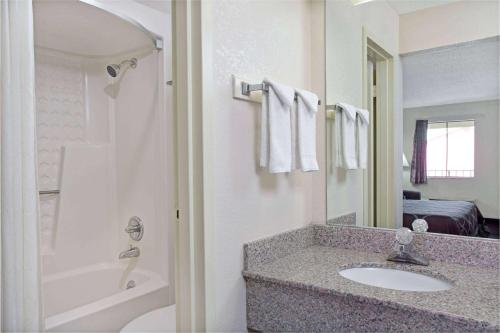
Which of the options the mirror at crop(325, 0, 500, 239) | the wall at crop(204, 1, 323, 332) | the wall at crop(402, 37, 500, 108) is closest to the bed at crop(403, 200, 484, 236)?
the mirror at crop(325, 0, 500, 239)

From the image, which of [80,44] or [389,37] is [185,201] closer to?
[389,37]

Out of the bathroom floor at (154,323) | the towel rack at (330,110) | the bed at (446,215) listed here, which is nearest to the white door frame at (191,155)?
the bathroom floor at (154,323)

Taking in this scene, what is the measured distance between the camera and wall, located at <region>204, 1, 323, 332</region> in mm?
1250

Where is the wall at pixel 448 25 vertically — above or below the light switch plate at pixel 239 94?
above

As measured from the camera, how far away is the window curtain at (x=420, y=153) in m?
1.54

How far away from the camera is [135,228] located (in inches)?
101

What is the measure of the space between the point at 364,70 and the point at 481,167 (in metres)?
0.68

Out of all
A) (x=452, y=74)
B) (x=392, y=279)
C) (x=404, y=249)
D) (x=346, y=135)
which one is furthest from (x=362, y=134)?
(x=392, y=279)

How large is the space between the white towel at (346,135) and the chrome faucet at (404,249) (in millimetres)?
404

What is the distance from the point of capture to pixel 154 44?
7.55ft

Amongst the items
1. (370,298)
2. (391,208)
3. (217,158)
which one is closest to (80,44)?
(217,158)

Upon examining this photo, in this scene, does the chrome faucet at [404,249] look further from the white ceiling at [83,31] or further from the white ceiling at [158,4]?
the white ceiling at [158,4]

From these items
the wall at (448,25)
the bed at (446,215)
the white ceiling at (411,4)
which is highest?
the white ceiling at (411,4)

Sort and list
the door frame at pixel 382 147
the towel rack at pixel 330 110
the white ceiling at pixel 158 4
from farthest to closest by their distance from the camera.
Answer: the white ceiling at pixel 158 4
the towel rack at pixel 330 110
the door frame at pixel 382 147
